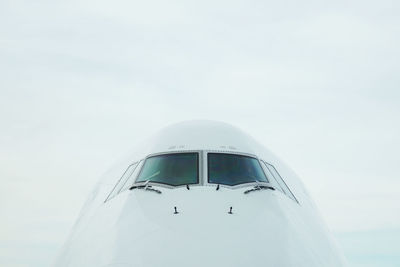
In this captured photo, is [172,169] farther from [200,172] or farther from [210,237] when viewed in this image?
[210,237]

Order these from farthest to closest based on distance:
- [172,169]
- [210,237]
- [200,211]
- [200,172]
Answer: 1. [172,169]
2. [200,172]
3. [200,211]
4. [210,237]

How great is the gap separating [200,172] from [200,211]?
179 cm

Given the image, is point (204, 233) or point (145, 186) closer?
point (204, 233)

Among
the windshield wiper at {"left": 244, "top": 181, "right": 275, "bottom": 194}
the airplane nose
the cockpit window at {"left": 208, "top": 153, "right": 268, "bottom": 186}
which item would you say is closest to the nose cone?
the airplane nose

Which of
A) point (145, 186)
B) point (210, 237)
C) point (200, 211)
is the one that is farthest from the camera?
point (145, 186)

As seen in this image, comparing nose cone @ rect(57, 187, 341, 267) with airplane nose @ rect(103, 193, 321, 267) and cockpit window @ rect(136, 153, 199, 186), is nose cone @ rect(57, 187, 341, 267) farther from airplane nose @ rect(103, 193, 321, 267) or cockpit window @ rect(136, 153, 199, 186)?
cockpit window @ rect(136, 153, 199, 186)

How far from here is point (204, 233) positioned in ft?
29.0

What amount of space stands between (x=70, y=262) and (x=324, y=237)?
203 inches

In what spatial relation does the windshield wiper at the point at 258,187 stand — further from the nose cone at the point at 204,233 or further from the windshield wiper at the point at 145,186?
the windshield wiper at the point at 145,186

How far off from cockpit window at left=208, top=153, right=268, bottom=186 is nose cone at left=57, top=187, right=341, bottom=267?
582mm

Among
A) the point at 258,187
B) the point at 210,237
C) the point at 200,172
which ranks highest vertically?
the point at 200,172

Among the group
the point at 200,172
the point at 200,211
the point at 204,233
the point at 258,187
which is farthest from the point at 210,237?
the point at 200,172

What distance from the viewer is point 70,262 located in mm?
10664

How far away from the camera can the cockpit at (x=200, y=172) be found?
36.0 feet
